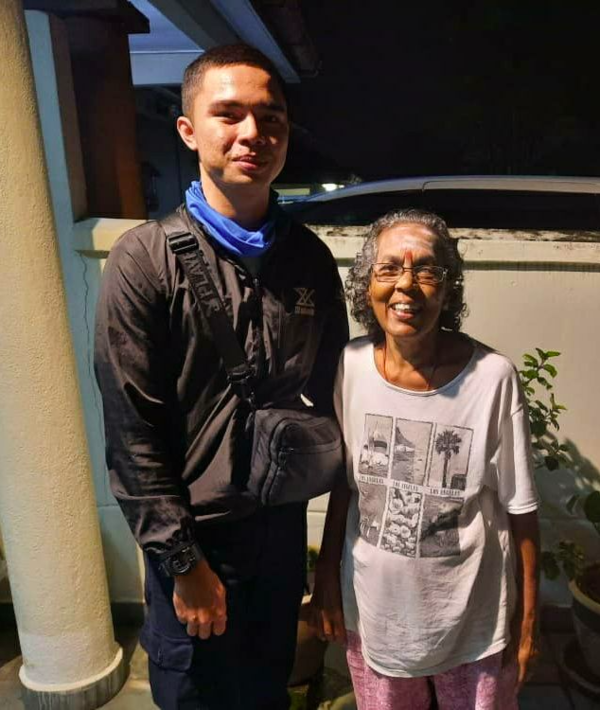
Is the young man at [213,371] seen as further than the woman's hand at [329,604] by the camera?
No

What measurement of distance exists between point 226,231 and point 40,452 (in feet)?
4.38

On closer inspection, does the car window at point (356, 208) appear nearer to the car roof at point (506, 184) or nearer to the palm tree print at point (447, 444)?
the car roof at point (506, 184)

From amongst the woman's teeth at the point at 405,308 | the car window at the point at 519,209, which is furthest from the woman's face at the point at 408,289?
the car window at the point at 519,209

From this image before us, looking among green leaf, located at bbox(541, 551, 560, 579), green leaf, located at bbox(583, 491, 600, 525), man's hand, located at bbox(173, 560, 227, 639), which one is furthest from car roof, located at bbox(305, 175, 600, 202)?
man's hand, located at bbox(173, 560, 227, 639)

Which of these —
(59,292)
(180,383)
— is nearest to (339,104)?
(59,292)

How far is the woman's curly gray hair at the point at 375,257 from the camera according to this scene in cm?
159

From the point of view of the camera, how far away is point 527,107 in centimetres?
952

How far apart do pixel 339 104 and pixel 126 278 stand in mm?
11266

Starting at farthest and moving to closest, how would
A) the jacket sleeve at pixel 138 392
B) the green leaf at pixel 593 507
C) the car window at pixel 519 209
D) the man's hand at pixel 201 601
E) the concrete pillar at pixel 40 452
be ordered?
the car window at pixel 519 209 → the green leaf at pixel 593 507 → the concrete pillar at pixel 40 452 → the man's hand at pixel 201 601 → the jacket sleeve at pixel 138 392

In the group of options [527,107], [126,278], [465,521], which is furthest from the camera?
[527,107]

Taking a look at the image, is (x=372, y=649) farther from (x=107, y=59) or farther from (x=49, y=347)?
(x=107, y=59)

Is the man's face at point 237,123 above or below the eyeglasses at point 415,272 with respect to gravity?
above

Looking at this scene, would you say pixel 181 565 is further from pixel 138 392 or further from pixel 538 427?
pixel 538 427

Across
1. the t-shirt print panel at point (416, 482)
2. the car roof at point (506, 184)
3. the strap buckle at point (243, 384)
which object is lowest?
the t-shirt print panel at point (416, 482)
